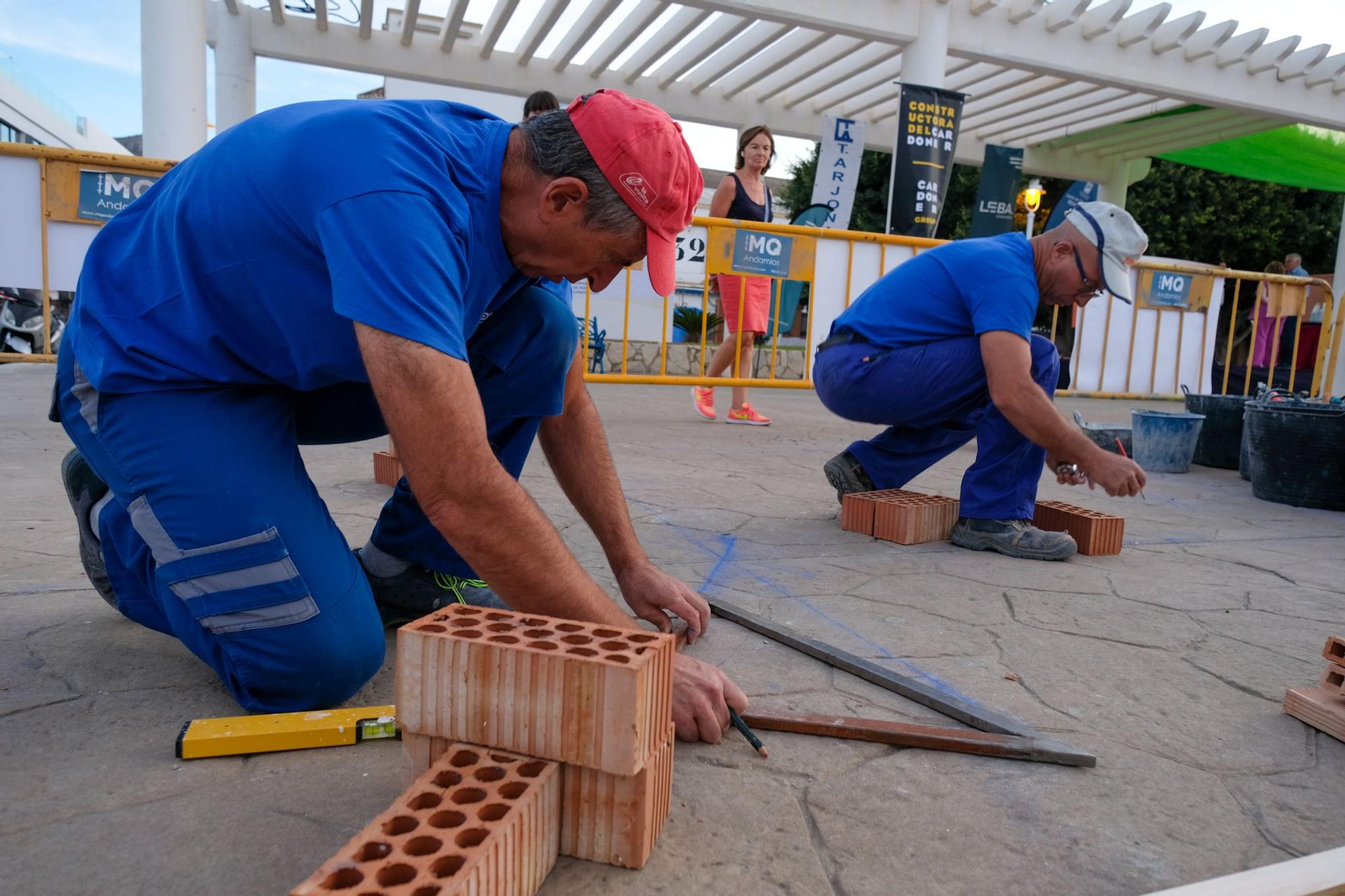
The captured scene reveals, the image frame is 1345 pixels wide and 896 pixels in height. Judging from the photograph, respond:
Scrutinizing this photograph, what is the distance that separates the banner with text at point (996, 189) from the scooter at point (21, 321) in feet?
35.6

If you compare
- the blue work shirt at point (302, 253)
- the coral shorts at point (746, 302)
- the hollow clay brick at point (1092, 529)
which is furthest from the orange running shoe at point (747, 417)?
the blue work shirt at point (302, 253)

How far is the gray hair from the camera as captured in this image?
1473 millimetres

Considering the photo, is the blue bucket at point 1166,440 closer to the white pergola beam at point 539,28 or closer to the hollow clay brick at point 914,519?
the hollow clay brick at point 914,519

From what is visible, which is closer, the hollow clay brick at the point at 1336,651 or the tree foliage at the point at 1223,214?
the hollow clay brick at the point at 1336,651

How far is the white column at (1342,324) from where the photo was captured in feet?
22.3

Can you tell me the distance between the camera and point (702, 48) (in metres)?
9.77

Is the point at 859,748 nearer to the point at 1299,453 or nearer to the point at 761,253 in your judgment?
the point at 1299,453

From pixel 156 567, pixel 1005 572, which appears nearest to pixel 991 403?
pixel 1005 572

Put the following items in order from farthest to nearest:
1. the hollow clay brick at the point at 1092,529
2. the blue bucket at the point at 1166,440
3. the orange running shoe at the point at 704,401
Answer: the orange running shoe at the point at 704,401 → the blue bucket at the point at 1166,440 → the hollow clay brick at the point at 1092,529

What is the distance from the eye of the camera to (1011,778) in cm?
152

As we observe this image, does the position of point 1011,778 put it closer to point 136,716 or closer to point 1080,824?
point 1080,824

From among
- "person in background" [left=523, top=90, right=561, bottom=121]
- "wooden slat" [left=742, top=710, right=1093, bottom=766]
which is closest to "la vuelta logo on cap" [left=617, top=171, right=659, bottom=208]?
"wooden slat" [left=742, top=710, right=1093, bottom=766]

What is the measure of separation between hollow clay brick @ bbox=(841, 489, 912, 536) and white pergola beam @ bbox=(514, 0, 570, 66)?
6.64m

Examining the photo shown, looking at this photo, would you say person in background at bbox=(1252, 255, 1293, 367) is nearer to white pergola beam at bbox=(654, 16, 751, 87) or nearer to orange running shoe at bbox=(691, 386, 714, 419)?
orange running shoe at bbox=(691, 386, 714, 419)
